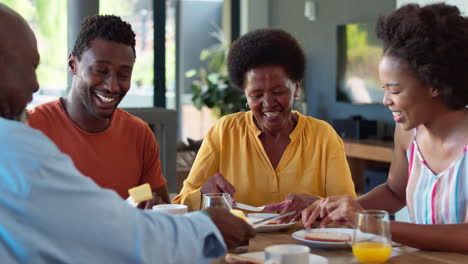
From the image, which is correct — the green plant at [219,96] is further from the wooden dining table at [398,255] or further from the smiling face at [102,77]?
the wooden dining table at [398,255]

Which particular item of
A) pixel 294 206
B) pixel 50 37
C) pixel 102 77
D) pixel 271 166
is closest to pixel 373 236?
pixel 294 206

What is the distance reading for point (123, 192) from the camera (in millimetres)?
2527

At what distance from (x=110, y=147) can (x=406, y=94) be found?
1213 millimetres

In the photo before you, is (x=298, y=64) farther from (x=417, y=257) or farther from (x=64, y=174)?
(x=64, y=174)

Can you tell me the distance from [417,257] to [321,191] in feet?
2.94

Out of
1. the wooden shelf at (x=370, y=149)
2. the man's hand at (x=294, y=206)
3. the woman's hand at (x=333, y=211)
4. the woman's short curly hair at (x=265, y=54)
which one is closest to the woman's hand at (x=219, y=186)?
the man's hand at (x=294, y=206)

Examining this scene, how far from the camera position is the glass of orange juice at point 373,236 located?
1.55 metres

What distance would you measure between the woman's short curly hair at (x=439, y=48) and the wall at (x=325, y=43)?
16.0 ft

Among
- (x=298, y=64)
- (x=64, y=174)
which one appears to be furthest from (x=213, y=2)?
(x=64, y=174)

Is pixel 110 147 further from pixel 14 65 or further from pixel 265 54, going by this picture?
pixel 14 65

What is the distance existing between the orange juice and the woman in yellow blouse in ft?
3.02

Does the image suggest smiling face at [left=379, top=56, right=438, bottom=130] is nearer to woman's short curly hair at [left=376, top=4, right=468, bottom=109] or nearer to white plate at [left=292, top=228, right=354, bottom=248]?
woman's short curly hair at [left=376, top=4, right=468, bottom=109]

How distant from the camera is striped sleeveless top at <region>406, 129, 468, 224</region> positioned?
1.90m

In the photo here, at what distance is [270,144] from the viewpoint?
2.64 metres
